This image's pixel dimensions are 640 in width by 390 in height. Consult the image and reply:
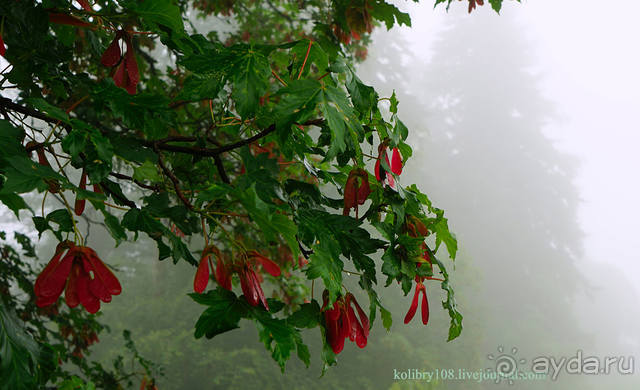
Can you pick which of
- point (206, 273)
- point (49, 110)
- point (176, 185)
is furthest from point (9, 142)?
point (206, 273)

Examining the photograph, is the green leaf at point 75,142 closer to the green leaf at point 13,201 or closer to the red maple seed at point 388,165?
the green leaf at point 13,201

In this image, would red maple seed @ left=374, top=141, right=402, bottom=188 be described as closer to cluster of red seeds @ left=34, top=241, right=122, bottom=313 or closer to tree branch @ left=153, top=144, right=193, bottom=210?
tree branch @ left=153, top=144, right=193, bottom=210

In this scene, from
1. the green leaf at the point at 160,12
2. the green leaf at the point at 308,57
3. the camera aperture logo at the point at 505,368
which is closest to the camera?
the green leaf at the point at 160,12

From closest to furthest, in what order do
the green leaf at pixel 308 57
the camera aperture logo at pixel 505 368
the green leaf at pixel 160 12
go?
1. the green leaf at pixel 160 12
2. the green leaf at pixel 308 57
3. the camera aperture logo at pixel 505 368

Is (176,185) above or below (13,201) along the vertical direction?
above

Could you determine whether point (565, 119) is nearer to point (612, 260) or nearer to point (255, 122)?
point (612, 260)

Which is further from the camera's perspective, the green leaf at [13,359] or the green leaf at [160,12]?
the green leaf at [160,12]

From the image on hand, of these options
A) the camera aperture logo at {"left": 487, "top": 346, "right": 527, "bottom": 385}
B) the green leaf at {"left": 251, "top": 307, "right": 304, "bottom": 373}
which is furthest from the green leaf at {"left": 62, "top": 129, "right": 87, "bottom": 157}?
the camera aperture logo at {"left": 487, "top": 346, "right": 527, "bottom": 385}

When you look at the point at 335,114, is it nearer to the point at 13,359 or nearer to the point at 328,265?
the point at 328,265

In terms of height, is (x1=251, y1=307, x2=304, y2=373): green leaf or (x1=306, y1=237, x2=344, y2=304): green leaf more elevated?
(x1=306, y1=237, x2=344, y2=304): green leaf

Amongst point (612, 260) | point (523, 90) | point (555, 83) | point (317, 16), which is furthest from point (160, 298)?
point (612, 260)

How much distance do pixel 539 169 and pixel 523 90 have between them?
4860mm

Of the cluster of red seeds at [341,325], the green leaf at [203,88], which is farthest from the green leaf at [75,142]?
the cluster of red seeds at [341,325]

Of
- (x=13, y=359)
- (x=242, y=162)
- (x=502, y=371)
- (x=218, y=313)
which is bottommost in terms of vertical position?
(x=13, y=359)
